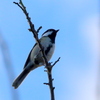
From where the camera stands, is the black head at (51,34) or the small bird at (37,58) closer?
the small bird at (37,58)

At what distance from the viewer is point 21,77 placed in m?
4.54

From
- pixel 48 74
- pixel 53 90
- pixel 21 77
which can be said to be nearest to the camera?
pixel 53 90

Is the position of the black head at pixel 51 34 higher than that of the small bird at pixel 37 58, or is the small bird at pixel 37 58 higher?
the black head at pixel 51 34

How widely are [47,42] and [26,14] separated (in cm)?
290

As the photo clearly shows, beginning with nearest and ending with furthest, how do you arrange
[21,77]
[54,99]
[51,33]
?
[54,99], [21,77], [51,33]

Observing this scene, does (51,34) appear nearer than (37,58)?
No

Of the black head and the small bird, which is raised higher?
the black head

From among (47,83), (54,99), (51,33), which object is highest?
(51,33)

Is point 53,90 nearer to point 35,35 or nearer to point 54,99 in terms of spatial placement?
point 54,99

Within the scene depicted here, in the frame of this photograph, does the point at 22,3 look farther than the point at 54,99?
Yes

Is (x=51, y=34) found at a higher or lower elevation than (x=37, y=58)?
higher

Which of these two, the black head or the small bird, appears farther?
the black head

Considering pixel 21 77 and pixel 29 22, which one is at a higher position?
pixel 21 77

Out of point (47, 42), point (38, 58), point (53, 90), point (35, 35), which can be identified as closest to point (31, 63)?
point (38, 58)
